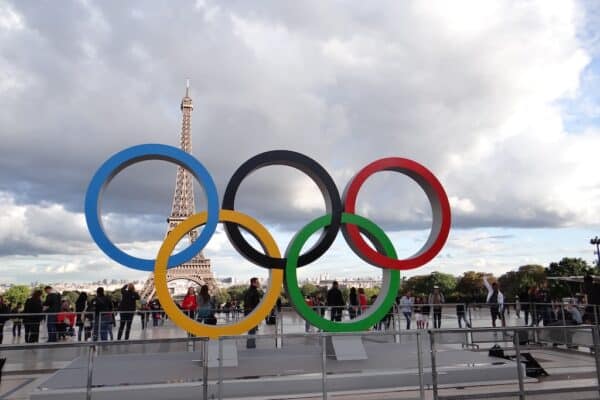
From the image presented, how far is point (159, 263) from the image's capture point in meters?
10.6

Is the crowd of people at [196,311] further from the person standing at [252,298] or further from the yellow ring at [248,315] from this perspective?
the yellow ring at [248,315]

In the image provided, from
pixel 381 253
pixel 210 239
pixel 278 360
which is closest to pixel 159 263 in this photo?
pixel 210 239

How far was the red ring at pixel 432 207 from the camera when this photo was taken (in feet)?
38.3

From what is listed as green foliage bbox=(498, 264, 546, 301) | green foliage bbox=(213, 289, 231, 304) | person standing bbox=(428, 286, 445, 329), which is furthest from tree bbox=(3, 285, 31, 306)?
person standing bbox=(428, 286, 445, 329)

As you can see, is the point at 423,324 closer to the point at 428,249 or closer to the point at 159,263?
the point at 428,249

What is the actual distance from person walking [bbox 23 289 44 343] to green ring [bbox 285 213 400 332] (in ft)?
25.8

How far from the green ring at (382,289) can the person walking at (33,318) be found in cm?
788

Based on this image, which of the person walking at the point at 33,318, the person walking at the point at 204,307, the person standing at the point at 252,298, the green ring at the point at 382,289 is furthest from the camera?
the person walking at the point at 33,318

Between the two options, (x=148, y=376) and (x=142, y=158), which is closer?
(x=148, y=376)

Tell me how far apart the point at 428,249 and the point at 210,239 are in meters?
5.25

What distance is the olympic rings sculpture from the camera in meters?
10.5

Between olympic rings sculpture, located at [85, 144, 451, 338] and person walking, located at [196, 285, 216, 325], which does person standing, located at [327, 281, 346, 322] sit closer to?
olympic rings sculpture, located at [85, 144, 451, 338]

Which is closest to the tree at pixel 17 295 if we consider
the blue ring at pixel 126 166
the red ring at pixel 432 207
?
the blue ring at pixel 126 166

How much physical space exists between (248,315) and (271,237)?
1.83 metres
